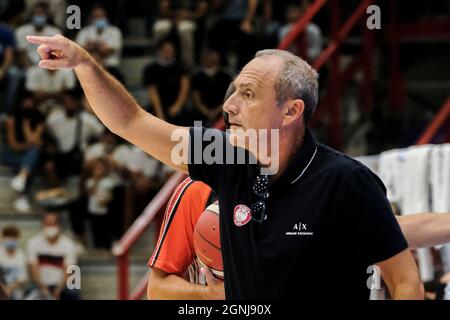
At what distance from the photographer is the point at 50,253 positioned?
10125mm

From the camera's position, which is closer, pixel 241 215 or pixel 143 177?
pixel 241 215

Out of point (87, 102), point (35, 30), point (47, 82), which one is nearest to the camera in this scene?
point (87, 102)

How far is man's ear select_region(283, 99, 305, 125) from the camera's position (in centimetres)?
307

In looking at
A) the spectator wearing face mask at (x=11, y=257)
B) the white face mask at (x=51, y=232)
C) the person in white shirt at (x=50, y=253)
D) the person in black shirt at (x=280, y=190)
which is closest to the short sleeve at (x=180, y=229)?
the person in black shirt at (x=280, y=190)

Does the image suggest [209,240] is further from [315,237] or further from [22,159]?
[22,159]

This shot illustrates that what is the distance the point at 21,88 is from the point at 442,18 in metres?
4.64

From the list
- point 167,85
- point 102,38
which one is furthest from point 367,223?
point 102,38

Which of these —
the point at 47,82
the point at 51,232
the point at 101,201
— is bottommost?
the point at 51,232

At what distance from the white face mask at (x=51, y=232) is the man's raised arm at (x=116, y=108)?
7.30 m

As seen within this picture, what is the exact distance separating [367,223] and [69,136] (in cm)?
→ 869

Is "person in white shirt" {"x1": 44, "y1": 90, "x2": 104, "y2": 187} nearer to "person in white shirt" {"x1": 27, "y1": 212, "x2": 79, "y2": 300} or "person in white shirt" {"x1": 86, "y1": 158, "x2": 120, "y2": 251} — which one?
"person in white shirt" {"x1": 86, "y1": 158, "x2": 120, "y2": 251}

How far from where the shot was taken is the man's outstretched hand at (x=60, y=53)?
9.28ft

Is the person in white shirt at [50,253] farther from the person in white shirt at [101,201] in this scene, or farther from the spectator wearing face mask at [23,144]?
the spectator wearing face mask at [23,144]
